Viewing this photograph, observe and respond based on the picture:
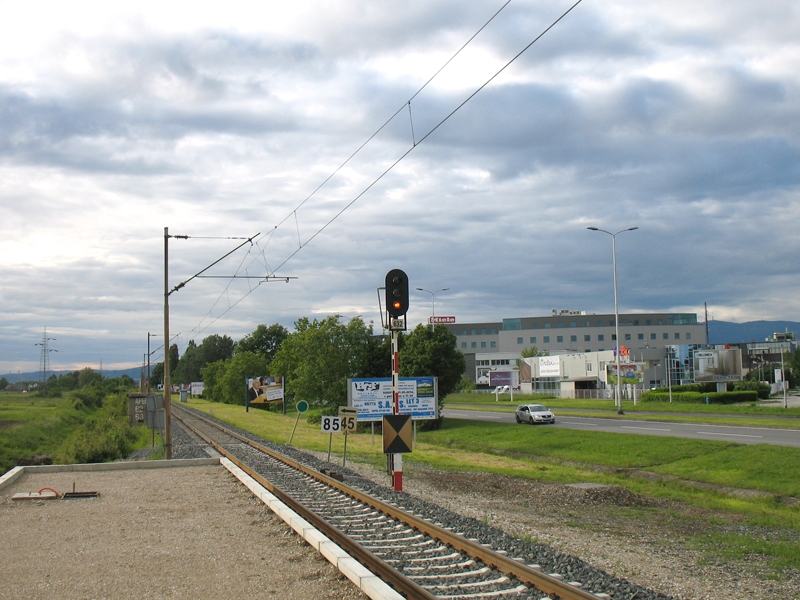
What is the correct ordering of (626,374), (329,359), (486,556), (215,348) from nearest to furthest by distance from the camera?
(486,556), (329,359), (626,374), (215,348)

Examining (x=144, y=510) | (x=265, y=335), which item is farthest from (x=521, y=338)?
(x=144, y=510)

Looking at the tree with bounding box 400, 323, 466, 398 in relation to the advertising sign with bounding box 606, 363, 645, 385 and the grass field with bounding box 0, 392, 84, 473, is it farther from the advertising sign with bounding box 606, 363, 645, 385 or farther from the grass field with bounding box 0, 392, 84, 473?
the grass field with bounding box 0, 392, 84, 473

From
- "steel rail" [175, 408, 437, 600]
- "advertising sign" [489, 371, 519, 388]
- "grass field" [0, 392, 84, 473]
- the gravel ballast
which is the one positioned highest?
"advertising sign" [489, 371, 519, 388]

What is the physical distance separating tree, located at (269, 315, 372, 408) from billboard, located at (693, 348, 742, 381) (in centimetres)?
5745

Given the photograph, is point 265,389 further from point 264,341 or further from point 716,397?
point 264,341

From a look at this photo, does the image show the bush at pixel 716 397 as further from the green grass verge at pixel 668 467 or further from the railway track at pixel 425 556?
the railway track at pixel 425 556

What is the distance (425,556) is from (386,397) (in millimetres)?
21165

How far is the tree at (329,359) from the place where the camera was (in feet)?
166

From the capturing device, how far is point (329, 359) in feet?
167

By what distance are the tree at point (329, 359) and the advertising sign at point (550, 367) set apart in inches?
2000

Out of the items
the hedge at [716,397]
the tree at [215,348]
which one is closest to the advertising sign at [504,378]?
the hedge at [716,397]

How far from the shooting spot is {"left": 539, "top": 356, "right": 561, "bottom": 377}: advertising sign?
99.1 metres

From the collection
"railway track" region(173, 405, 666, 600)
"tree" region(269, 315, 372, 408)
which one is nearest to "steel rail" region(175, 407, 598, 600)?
"railway track" region(173, 405, 666, 600)

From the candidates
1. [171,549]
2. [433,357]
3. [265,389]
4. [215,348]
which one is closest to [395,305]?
[171,549]
